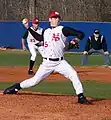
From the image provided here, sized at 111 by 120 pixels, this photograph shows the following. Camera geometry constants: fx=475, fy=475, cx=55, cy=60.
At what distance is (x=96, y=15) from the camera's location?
49.9 meters

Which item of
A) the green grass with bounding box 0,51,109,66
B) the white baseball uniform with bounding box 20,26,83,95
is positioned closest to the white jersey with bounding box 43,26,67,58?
the white baseball uniform with bounding box 20,26,83,95

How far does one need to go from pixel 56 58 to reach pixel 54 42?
1.11 ft

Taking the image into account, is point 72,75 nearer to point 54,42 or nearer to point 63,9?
point 54,42

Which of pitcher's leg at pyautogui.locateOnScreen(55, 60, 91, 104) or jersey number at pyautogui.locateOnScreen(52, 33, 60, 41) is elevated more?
jersey number at pyautogui.locateOnScreen(52, 33, 60, 41)

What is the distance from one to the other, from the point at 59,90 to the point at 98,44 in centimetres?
649

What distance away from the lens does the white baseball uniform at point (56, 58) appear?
918 cm

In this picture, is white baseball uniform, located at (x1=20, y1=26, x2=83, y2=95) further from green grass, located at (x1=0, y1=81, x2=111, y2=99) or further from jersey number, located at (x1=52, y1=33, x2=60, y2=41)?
green grass, located at (x1=0, y1=81, x2=111, y2=99)

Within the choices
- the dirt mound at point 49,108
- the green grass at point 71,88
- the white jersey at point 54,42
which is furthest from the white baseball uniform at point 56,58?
the green grass at point 71,88

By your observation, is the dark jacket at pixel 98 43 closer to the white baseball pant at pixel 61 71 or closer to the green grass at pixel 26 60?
the green grass at pixel 26 60

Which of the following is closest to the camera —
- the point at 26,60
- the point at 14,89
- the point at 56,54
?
the point at 56,54

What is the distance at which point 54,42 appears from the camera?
9.18 m

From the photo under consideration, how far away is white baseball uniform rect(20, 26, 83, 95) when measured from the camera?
9180mm

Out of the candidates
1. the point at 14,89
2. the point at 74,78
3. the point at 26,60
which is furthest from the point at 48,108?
the point at 26,60

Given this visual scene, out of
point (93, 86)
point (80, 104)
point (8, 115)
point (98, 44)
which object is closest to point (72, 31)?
point (80, 104)
